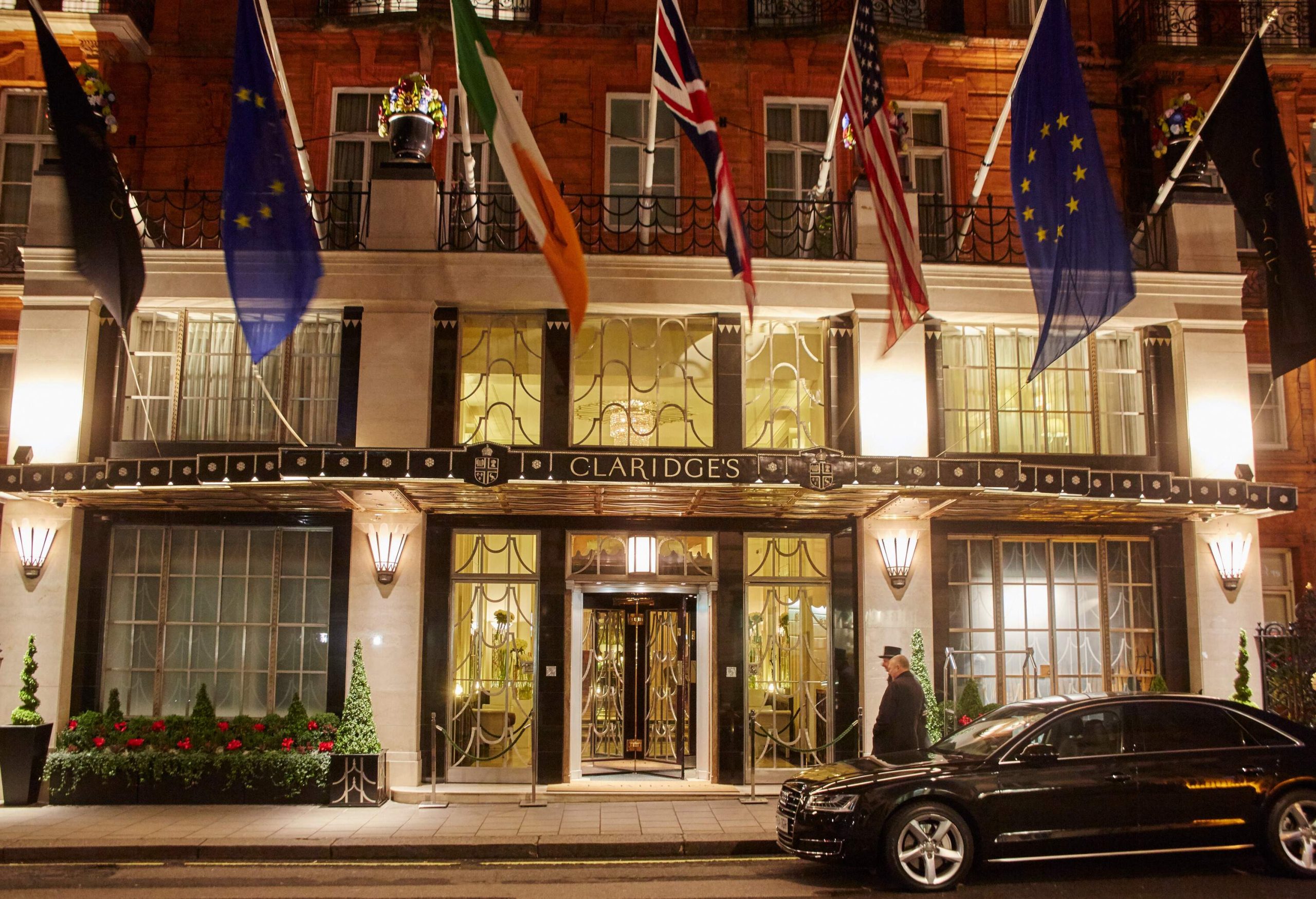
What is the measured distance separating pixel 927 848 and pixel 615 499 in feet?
20.7

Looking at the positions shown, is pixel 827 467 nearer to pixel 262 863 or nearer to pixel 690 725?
pixel 690 725

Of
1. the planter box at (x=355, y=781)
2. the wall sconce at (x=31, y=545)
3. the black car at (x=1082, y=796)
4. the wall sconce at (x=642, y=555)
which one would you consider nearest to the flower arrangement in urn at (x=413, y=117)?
the wall sconce at (x=642, y=555)

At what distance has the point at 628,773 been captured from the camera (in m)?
15.5

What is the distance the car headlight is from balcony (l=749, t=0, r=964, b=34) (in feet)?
40.5

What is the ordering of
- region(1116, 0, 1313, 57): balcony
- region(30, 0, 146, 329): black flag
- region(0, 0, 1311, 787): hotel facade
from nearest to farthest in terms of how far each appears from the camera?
region(30, 0, 146, 329): black flag, region(0, 0, 1311, 787): hotel facade, region(1116, 0, 1313, 57): balcony

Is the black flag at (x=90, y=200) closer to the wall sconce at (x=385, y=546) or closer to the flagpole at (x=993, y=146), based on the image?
the wall sconce at (x=385, y=546)

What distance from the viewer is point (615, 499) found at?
47.0ft

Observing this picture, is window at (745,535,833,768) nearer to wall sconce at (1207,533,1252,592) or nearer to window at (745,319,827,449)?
window at (745,319,827,449)

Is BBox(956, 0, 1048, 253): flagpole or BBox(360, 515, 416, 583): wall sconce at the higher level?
BBox(956, 0, 1048, 253): flagpole

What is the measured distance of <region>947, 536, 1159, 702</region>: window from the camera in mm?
15656

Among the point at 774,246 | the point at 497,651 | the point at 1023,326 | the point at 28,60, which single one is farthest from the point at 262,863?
the point at 28,60

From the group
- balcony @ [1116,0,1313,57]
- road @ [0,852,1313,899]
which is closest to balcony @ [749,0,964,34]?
balcony @ [1116,0,1313,57]

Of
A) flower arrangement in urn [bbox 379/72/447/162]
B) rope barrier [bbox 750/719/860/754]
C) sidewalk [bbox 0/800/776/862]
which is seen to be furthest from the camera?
flower arrangement in urn [bbox 379/72/447/162]

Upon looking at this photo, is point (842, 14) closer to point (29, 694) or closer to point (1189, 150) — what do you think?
point (1189, 150)
